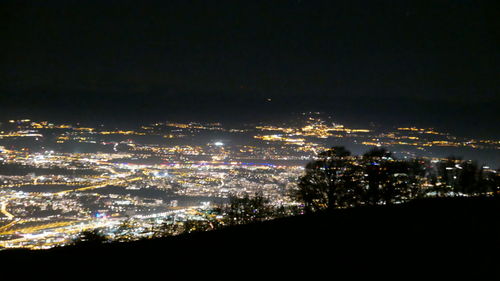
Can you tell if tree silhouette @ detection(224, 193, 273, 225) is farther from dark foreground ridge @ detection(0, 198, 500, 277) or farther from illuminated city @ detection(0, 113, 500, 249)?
dark foreground ridge @ detection(0, 198, 500, 277)

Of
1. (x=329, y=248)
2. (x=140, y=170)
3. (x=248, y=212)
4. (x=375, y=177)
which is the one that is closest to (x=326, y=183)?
(x=375, y=177)

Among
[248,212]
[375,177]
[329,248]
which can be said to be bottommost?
[248,212]

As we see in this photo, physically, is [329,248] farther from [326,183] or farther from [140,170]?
[140,170]

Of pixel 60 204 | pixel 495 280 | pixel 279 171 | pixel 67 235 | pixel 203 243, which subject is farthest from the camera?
pixel 279 171

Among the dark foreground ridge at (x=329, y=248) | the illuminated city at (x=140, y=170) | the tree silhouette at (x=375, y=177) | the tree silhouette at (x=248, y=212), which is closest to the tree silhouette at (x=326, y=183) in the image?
the tree silhouette at (x=375, y=177)

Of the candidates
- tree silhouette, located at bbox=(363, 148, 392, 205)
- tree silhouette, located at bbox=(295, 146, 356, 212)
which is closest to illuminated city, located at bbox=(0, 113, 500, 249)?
tree silhouette, located at bbox=(295, 146, 356, 212)

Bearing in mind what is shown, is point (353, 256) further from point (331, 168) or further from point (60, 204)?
point (60, 204)

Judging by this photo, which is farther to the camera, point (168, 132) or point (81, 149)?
point (168, 132)

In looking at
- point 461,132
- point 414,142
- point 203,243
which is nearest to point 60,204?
point 203,243
